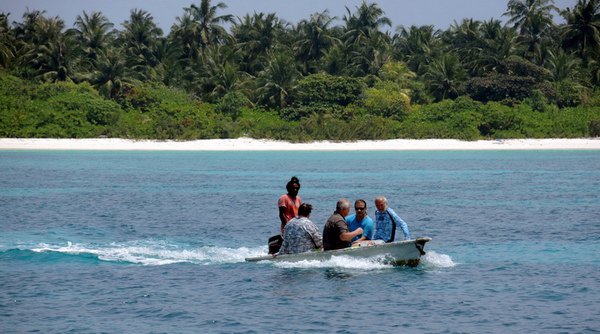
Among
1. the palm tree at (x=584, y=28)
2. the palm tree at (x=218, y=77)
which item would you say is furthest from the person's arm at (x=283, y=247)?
the palm tree at (x=584, y=28)

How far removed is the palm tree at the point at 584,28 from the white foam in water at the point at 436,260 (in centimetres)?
6960

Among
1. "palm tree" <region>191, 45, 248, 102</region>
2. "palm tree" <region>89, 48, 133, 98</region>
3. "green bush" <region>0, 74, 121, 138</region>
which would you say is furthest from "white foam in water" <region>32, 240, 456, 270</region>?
"palm tree" <region>191, 45, 248, 102</region>

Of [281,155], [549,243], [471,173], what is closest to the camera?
[549,243]

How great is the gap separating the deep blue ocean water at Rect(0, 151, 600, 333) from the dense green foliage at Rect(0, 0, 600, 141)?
2859 cm

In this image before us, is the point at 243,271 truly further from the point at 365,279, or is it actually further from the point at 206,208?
the point at 206,208

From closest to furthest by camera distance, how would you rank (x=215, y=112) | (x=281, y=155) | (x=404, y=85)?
(x=281, y=155), (x=215, y=112), (x=404, y=85)

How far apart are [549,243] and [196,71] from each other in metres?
64.3

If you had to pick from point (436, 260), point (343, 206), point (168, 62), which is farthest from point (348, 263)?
point (168, 62)

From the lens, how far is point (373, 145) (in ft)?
243

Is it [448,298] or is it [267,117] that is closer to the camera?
[448,298]

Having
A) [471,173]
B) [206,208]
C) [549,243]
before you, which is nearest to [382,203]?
[549,243]

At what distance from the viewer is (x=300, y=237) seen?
1797 centimetres

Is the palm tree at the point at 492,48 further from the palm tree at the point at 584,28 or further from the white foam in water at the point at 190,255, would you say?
the white foam in water at the point at 190,255

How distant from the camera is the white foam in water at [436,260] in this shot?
19078 mm
